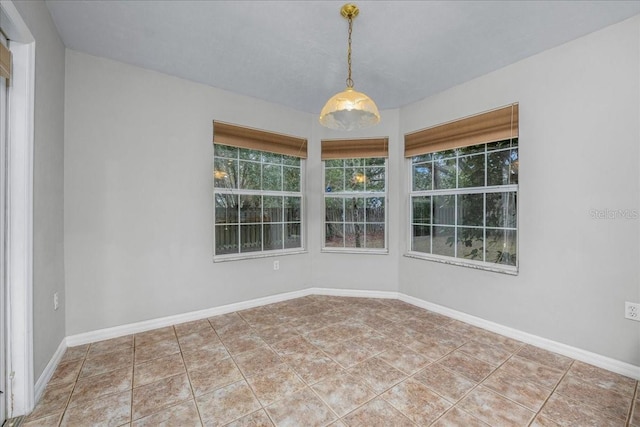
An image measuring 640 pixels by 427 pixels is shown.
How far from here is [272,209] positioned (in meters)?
3.66

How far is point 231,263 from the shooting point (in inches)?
129

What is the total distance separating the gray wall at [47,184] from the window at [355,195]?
2.73 m

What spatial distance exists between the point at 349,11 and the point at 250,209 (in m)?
2.32

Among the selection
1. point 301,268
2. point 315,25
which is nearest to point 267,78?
point 315,25

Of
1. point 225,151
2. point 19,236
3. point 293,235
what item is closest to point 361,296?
point 293,235

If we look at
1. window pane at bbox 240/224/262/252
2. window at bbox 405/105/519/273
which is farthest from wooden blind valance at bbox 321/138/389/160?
window pane at bbox 240/224/262/252

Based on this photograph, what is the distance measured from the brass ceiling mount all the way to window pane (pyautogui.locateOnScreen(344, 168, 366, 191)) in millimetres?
2071

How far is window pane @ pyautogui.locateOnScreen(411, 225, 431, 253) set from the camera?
11.3 ft

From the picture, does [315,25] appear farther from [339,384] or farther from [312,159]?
[339,384]

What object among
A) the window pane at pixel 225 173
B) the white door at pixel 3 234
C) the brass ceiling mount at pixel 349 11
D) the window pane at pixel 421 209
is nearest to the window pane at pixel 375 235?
the window pane at pixel 421 209

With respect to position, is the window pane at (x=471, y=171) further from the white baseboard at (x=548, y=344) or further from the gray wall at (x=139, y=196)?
the gray wall at (x=139, y=196)

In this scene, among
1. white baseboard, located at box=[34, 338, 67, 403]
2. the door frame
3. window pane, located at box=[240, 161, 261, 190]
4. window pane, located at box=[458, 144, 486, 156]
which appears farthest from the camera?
window pane, located at box=[240, 161, 261, 190]

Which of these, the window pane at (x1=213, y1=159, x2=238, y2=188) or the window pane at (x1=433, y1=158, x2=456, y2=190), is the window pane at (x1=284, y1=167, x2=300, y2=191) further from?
the window pane at (x1=433, y1=158, x2=456, y2=190)

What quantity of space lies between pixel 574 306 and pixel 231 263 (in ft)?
10.7
